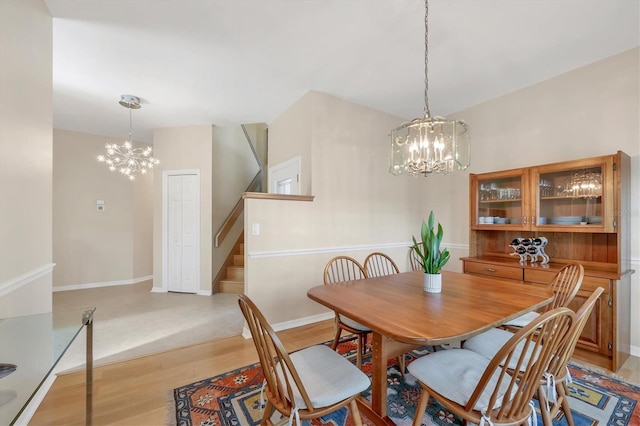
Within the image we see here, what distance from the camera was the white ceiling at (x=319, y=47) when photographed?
1911mm

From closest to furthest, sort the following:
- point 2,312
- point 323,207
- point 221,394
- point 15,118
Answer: point 2,312, point 15,118, point 221,394, point 323,207

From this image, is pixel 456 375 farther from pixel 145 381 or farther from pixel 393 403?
pixel 145 381

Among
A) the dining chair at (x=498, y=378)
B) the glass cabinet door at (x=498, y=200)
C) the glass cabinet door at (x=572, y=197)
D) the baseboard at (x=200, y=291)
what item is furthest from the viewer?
the baseboard at (x=200, y=291)

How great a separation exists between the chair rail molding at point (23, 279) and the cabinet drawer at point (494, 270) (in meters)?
3.67

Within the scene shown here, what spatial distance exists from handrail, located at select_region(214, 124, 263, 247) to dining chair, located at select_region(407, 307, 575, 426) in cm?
395

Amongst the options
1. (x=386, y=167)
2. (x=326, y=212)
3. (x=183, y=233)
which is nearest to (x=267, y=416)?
(x=326, y=212)

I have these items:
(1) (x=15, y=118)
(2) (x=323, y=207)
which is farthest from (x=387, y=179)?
(1) (x=15, y=118)

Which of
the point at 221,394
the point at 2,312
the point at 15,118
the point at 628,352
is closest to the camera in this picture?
the point at 2,312

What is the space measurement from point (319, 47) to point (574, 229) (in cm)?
283

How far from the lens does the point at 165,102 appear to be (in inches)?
135

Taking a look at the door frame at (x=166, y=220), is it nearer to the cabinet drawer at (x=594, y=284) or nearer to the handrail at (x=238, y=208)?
the handrail at (x=238, y=208)

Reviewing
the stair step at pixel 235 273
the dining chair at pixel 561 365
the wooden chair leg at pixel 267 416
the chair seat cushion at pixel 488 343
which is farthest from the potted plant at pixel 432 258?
A: the stair step at pixel 235 273

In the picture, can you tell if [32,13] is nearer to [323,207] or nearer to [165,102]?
[165,102]

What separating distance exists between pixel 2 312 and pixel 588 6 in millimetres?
4104
